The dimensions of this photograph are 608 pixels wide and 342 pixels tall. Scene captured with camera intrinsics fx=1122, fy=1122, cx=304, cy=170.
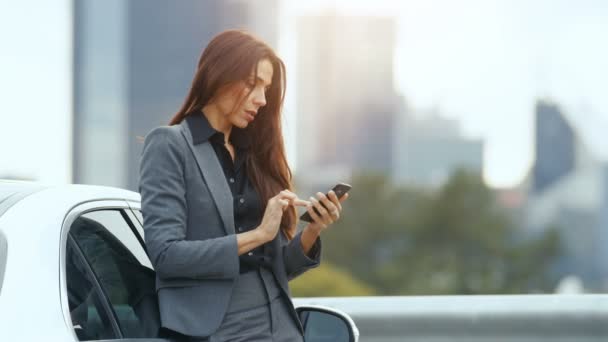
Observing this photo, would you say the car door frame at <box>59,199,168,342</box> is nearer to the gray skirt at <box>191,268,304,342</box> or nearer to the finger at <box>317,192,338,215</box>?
the gray skirt at <box>191,268,304,342</box>

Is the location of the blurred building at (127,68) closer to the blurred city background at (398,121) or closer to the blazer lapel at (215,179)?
the blurred city background at (398,121)

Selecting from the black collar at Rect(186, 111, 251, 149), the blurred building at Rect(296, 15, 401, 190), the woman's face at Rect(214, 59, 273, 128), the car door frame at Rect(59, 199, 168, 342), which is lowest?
the blurred building at Rect(296, 15, 401, 190)

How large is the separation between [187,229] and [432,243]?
69514 mm

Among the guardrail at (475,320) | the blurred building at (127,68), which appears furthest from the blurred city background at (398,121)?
the guardrail at (475,320)

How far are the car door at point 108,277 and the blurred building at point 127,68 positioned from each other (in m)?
65.5

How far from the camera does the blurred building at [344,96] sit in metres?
97.4

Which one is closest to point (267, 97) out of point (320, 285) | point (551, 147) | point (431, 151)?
point (320, 285)

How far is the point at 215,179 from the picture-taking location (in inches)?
92.3

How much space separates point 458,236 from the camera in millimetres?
70375

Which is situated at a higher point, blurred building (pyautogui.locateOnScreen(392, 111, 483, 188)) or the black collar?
the black collar

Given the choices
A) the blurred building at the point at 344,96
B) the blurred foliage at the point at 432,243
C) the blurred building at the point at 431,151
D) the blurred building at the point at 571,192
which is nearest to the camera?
the blurred foliage at the point at 432,243

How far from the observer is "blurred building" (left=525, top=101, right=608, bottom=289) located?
302ft

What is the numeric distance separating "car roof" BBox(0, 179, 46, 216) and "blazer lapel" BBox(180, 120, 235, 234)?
333mm

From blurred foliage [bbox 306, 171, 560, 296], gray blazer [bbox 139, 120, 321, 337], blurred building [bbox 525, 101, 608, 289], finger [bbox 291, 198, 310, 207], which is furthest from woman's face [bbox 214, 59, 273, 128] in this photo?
blurred building [bbox 525, 101, 608, 289]
